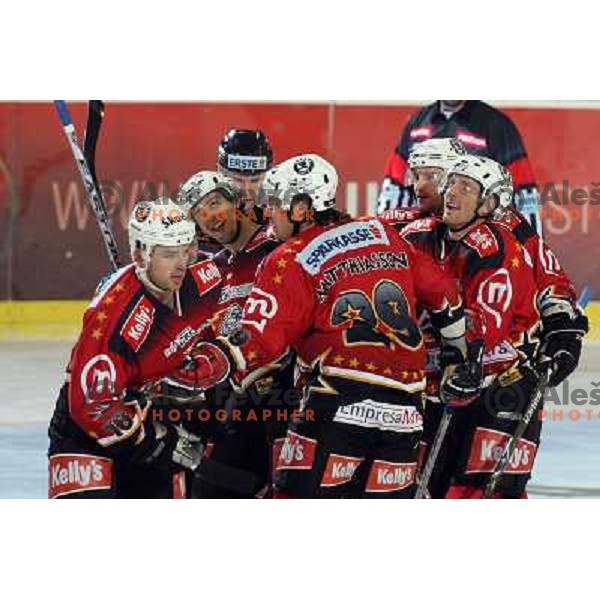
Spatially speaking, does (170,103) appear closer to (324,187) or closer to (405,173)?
(405,173)

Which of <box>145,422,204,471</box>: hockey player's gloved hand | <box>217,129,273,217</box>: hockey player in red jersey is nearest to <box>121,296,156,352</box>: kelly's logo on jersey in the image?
<box>145,422,204,471</box>: hockey player's gloved hand

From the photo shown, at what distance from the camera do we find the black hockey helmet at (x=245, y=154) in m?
6.80

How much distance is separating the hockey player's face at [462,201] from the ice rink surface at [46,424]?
1102 mm

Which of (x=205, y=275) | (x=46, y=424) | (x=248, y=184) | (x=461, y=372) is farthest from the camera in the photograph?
(x=46, y=424)

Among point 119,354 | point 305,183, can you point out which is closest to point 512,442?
point 305,183

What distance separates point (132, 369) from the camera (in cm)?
568

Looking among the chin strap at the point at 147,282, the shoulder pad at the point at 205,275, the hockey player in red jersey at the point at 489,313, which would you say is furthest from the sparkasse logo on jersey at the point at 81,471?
the hockey player in red jersey at the point at 489,313

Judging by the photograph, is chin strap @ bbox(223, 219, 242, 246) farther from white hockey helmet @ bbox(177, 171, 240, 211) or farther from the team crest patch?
the team crest patch

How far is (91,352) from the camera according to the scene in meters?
5.55

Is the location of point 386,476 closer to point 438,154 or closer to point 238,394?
point 238,394

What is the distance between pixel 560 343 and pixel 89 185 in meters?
1.76
